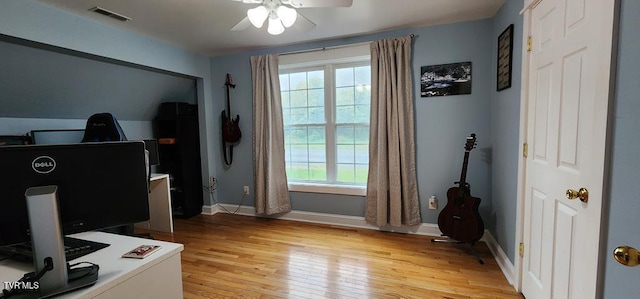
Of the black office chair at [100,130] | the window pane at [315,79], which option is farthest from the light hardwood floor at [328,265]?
the window pane at [315,79]

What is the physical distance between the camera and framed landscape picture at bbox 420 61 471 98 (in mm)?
2656

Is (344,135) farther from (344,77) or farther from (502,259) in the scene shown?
(502,259)

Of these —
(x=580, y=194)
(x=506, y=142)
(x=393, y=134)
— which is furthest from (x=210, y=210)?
(x=580, y=194)

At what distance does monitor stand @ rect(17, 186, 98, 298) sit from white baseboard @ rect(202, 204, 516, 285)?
2.67 metres

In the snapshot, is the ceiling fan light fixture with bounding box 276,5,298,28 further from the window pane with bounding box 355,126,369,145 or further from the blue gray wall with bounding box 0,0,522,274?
the window pane with bounding box 355,126,369,145

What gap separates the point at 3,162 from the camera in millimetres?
823

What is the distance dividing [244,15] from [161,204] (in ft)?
7.92

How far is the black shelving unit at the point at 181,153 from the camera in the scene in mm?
3617

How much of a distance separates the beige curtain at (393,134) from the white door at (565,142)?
1147mm

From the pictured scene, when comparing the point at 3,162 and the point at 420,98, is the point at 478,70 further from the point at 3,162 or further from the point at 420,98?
the point at 3,162

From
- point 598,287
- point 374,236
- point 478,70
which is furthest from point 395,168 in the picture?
point 598,287

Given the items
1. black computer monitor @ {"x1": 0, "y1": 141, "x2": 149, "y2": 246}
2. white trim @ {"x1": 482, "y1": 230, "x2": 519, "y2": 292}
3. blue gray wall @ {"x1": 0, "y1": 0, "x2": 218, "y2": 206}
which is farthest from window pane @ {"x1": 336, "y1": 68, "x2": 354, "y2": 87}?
black computer monitor @ {"x1": 0, "y1": 141, "x2": 149, "y2": 246}

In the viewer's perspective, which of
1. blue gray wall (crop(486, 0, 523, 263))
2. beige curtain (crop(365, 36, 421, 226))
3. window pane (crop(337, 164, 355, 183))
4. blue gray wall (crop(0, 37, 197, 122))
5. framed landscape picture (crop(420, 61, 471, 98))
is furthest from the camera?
window pane (crop(337, 164, 355, 183))

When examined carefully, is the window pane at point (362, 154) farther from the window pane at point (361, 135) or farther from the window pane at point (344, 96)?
the window pane at point (344, 96)
